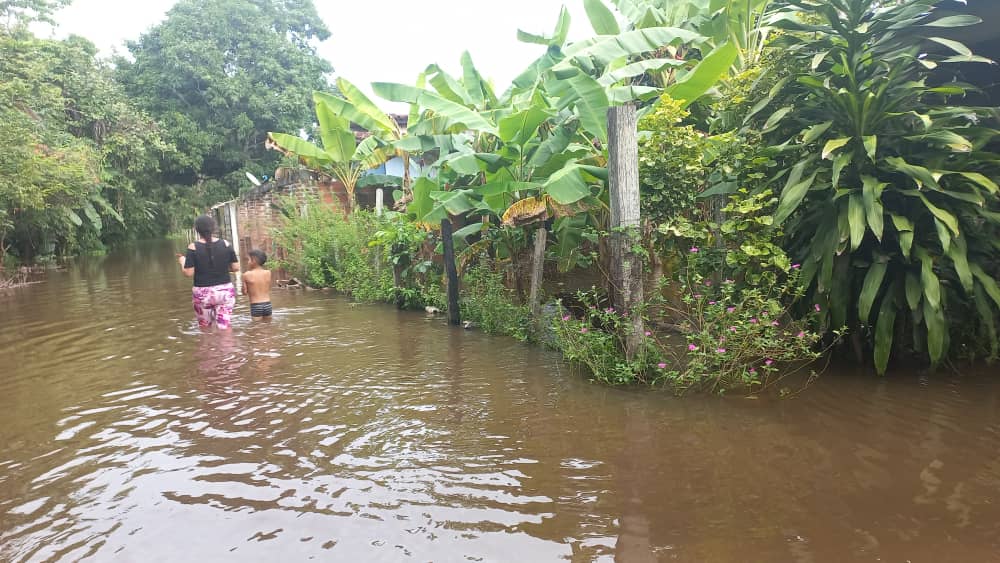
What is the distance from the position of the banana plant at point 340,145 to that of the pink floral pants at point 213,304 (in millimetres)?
4382

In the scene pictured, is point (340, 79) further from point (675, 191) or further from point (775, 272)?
point (775, 272)

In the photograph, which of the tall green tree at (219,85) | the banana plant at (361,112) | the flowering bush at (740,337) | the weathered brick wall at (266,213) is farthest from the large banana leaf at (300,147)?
the tall green tree at (219,85)

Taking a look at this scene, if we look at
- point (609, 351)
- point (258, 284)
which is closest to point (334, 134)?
point (258, 284)

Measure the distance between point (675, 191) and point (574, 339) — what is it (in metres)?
1.66

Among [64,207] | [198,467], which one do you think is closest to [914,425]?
[198,467]

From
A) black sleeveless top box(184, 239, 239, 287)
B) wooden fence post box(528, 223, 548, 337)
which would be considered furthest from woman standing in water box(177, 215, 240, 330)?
wooden fence post box(528, 223, 548, 337)

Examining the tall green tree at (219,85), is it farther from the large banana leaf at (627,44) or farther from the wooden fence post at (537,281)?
the large banana leaf at (627,44)

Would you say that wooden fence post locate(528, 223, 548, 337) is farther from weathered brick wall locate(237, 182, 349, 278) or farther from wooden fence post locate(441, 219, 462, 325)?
weathered brick wall locate(237, 182, 349, 278)

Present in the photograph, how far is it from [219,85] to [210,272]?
84.3 feet

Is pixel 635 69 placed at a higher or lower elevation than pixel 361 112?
lower

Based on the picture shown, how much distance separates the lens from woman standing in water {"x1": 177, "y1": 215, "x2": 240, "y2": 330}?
740 centimetres

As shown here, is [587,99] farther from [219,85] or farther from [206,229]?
[219,85]

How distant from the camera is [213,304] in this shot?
7887 mm

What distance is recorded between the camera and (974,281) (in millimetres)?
4875
